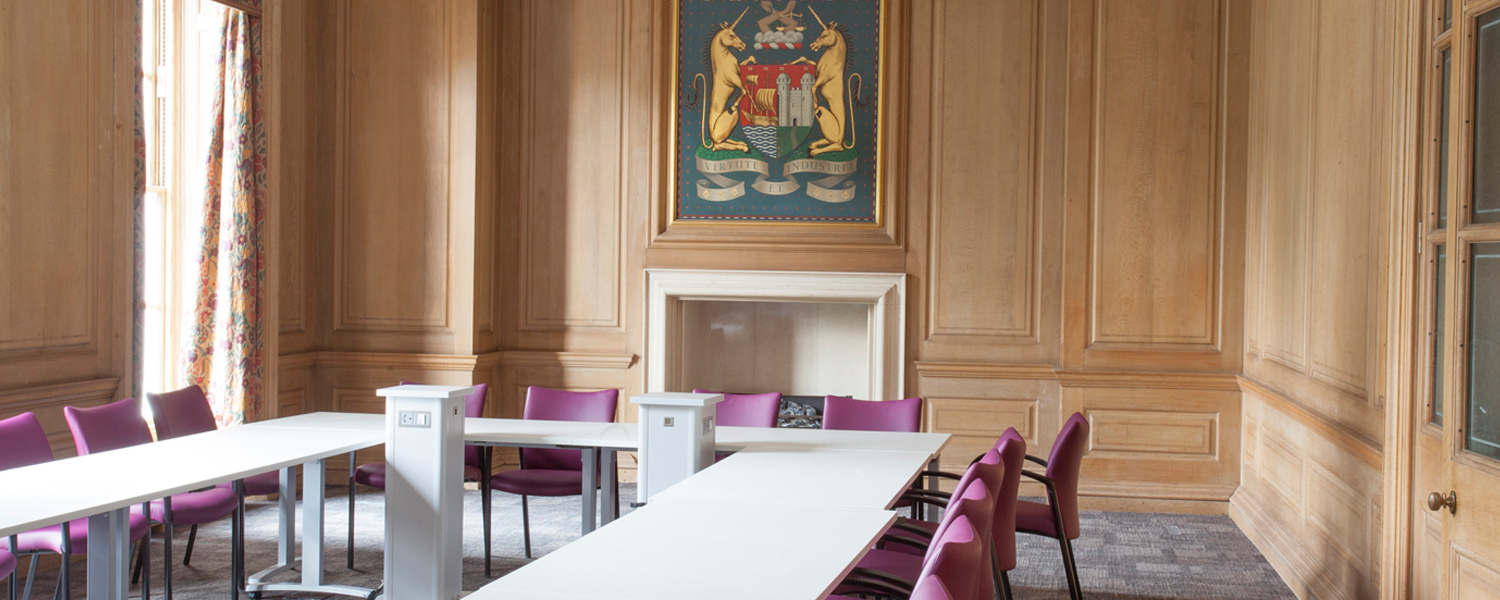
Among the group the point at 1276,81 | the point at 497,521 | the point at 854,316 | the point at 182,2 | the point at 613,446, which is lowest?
the point at 497,521

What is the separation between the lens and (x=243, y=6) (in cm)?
600

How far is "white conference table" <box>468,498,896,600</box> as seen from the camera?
2359mm

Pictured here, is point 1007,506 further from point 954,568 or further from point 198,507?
point 198,507

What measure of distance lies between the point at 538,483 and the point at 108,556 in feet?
6.50

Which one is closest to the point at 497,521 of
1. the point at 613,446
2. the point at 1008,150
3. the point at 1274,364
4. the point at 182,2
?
the point at 613,446

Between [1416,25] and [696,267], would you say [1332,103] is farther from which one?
[696,267]

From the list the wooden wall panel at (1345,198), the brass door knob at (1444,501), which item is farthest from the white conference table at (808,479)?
the wooden wall panel at (1345,198)

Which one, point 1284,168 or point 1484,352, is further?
point 1284,168

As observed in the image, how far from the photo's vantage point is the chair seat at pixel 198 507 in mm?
4230

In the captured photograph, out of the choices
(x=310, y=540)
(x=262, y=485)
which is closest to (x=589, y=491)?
(x=310, y=540)

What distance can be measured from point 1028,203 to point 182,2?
16.0 ft

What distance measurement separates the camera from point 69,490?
327 cm

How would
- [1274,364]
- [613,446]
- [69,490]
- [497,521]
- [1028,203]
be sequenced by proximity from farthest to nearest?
[1028,203] < [497,521] < [1274,364] < [613,446] < [69,490]

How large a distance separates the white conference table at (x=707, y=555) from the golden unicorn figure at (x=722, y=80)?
13.0 feet
